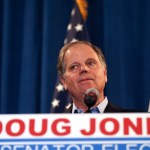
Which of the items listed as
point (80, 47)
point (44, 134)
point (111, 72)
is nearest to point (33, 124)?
point (44, 134)

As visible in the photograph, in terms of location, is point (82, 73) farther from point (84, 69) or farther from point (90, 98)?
point (90, 98)

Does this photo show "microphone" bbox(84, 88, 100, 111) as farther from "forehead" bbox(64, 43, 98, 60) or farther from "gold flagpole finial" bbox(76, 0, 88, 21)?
"gold flagpole finial" bbox(76, 0, 88, 21)

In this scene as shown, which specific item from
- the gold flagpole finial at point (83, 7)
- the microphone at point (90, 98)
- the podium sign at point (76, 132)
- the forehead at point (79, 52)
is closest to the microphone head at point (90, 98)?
the microphone at point (90, 98)

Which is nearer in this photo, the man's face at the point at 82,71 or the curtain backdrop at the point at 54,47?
the man's face at the point at 82,71

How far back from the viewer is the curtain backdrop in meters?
2.42

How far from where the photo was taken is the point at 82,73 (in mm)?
1568

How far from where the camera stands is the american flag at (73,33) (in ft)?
7.59

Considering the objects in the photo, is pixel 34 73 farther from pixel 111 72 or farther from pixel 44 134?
pixel 44 134

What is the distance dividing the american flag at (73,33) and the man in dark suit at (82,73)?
0.65 meters

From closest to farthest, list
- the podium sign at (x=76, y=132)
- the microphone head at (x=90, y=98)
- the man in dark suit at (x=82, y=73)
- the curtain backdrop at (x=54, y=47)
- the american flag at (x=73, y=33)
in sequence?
the podium sign at (x=76, y=132) < the microphone head at (x=90, y=98) < the man in dark suit at (x=82, y=73) < the american flag at (x=73, y=33) < the curtain backdrop at (x=54, y=47)

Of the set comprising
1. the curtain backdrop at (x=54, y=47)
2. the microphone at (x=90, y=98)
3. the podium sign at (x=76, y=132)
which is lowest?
the podium sign at (x=76, y=132)

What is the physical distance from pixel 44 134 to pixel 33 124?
0.03 metres

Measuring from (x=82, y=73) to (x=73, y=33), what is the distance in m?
0.90

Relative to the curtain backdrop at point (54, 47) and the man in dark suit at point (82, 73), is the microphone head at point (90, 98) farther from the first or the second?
the curtain backdrop at point (54, 47)
